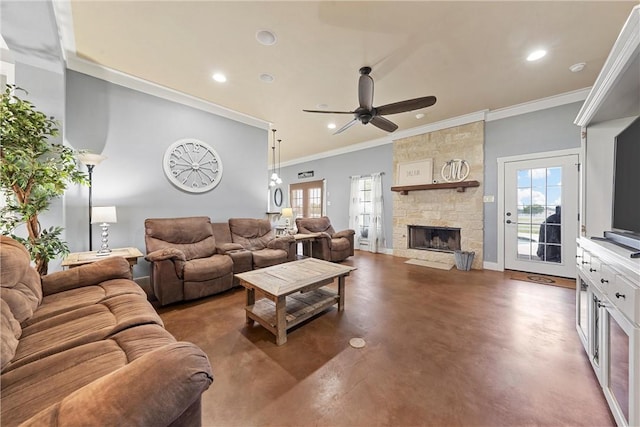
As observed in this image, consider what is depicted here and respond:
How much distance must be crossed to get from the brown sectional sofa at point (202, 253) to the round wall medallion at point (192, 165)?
2.02ft

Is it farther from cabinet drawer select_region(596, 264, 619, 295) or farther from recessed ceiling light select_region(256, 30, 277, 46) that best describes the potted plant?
cabinet drawer select_region(596, 264, 619, 295)

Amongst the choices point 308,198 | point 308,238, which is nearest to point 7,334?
point 308,238

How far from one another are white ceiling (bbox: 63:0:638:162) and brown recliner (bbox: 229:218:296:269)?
1972mm

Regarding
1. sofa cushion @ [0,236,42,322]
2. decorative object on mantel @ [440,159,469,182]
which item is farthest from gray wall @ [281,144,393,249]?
sofa cushion @ [0,236,42,322]

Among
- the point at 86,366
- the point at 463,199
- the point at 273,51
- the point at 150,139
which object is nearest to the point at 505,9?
the point at 273,51

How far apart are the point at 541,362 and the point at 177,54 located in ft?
14.2

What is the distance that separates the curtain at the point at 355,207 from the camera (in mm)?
6156

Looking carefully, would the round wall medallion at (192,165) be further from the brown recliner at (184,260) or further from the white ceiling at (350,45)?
the white ceiling at (350,45)

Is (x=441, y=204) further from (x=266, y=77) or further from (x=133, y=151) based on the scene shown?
(x=133, y=151)

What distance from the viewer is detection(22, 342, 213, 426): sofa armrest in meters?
0.57

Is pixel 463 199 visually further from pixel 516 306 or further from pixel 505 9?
pixel 505 9

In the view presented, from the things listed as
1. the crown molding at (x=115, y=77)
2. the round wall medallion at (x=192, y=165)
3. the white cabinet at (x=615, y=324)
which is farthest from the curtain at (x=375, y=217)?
the white cabinet at (x=615, y=324)

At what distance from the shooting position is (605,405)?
1.31 meters

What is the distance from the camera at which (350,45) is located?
2.43 m
